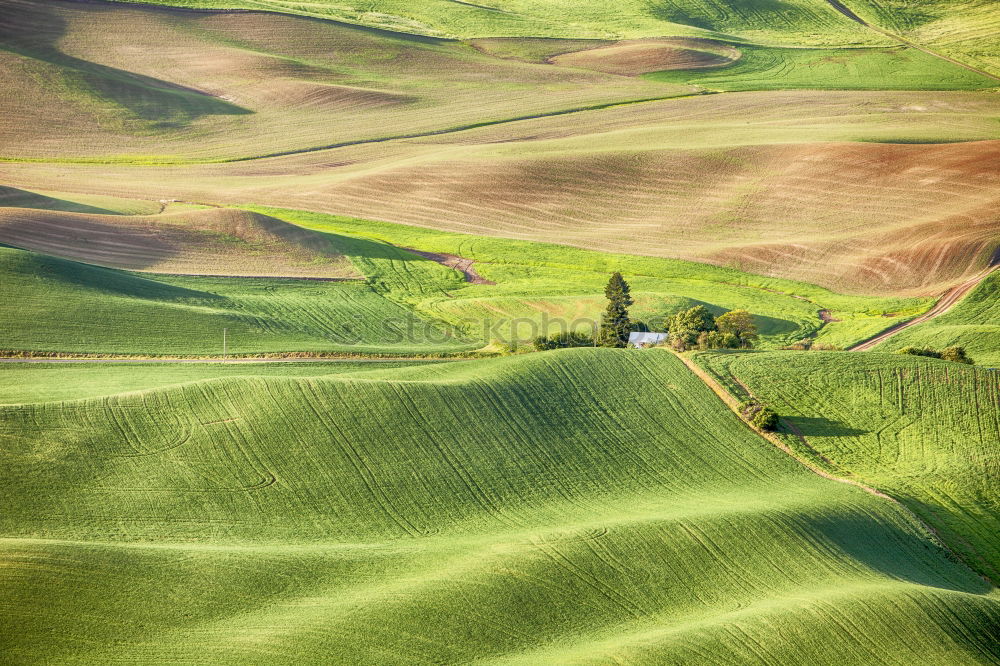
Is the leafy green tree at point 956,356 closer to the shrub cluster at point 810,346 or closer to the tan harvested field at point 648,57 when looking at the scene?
the shrub cluster at point 810,346

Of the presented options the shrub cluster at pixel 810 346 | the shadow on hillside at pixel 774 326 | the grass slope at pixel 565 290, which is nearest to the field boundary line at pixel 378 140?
the grass slope at pixel 565 290

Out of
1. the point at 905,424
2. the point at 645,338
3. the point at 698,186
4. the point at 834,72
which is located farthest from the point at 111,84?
the point at 905,424

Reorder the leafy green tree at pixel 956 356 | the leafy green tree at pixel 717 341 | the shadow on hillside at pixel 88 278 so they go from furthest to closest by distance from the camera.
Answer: the shadow on hillside at pixel 88 278, the leafy green tree at pixel 717 341, the leafy green tree at pixel 956 356

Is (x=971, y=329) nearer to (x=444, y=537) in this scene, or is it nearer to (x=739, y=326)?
(x=739, y=326)

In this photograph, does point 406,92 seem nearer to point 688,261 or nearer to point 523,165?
point 523,165

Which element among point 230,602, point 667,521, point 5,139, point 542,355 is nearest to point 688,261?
point 542,355
